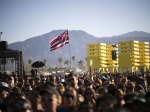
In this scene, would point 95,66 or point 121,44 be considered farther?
point 121,44

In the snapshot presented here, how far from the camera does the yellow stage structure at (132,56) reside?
84125mm

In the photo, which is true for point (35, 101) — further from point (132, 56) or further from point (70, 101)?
point (132, 56)

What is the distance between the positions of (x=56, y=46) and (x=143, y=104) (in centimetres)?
3039

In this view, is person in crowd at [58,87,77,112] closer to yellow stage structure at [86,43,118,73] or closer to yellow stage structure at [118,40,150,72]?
yellow stage structure at [86,43,118,73]

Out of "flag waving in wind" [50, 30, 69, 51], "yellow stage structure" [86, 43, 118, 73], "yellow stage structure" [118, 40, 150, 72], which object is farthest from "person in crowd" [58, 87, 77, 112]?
"yellow stage structure" [118, 40, 150, 72]

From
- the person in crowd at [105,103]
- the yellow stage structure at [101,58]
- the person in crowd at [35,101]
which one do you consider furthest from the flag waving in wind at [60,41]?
the yellow stage structure at [101,58]

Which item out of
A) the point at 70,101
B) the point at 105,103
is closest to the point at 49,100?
the point at 70,101

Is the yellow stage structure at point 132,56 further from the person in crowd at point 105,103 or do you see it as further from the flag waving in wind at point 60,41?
the person in crowd at point 105,103

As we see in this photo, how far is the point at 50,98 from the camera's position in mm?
4898

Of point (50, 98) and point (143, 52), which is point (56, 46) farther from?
point (143, 52)

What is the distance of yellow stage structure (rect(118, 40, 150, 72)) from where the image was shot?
84.1 metres

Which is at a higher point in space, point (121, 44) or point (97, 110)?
point (121, 44)

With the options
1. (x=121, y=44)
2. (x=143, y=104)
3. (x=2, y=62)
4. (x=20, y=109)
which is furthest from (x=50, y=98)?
(x=121, y=44)

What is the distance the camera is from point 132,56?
8544cm
